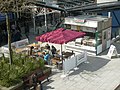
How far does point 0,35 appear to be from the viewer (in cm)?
2678

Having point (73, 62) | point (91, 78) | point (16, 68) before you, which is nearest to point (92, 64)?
point (73, 62)

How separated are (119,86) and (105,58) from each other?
5.37 m

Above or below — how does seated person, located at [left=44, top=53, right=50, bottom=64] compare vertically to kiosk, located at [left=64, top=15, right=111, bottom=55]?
below

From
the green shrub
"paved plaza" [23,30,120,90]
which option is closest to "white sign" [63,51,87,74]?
"paved plaza" [23,30,120,90]

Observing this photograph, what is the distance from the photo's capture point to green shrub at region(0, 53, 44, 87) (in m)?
14.7

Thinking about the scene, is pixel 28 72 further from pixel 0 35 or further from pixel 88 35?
pixel 0 35

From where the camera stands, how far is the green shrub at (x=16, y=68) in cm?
1467

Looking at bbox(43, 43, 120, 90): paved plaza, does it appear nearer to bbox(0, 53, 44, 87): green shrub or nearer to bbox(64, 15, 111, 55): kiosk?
bbox(0, 53, 44, 87): green shrub

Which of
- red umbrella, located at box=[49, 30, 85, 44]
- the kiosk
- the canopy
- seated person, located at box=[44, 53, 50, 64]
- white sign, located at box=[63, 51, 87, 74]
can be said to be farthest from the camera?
the kiosk

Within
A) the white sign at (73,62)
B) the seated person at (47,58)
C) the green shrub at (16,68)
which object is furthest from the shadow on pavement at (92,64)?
the green shrub at (16,68)

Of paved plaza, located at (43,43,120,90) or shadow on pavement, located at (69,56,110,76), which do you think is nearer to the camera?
paved plaza, located at (43,43,120,90)

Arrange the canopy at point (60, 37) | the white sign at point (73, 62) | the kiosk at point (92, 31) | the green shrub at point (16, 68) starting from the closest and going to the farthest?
1. the green shrub at point (16, 68)
2. the white sign at point (73, 62)
3. the canopy at point (60, 37)
4. the kiosk at point (92, 31)

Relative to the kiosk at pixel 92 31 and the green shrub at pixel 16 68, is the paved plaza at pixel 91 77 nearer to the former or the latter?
the green shrub at pixel 16 68

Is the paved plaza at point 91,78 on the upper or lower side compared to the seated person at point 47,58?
lower
